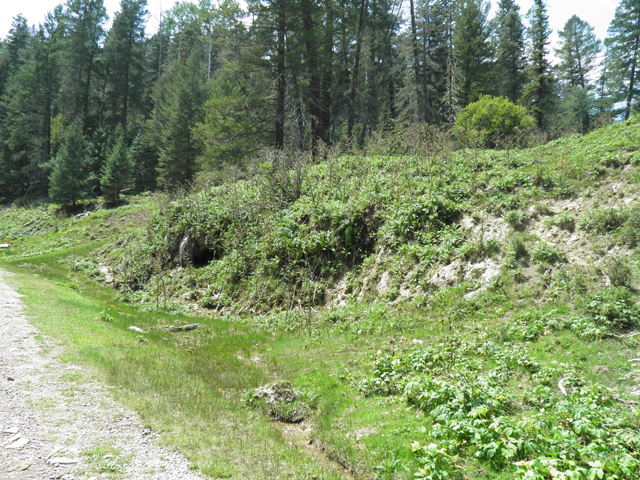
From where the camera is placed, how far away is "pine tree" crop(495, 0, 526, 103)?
38.1 meters

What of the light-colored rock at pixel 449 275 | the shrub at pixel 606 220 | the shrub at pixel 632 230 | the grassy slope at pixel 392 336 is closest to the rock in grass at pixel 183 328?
the grassy slope at pixel 392 336

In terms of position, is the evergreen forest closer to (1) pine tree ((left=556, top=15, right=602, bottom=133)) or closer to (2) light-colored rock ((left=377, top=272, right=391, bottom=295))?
(1) pine tree ((left=556, top=15, right=602, bottom=133))

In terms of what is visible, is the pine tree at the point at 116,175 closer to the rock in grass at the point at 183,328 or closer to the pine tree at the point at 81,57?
the pine tree at the point at 81,57

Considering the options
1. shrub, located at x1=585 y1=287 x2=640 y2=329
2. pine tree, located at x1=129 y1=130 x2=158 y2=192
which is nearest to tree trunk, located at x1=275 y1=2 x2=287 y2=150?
shrub, located at x1=585 y1=287 x2=640 y2=329

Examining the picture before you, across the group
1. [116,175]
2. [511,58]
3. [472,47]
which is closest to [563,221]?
[472,47]

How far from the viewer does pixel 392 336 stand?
798 centimetres

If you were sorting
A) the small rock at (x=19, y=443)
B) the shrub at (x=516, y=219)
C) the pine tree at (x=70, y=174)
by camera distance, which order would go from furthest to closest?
1. the pine tree at (x=70, y=174)
2. the shrub at (x=516, y=219)
3. the small rock at (x=19, y=443)

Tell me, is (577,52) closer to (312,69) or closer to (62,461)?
(312,69)

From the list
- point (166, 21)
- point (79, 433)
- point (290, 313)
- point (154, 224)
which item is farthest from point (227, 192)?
point (166, 21)

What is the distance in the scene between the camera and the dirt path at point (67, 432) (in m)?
4.05

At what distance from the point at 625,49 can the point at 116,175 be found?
5758cm

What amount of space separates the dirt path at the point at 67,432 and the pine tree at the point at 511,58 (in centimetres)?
4493

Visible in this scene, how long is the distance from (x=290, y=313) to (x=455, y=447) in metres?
7.48

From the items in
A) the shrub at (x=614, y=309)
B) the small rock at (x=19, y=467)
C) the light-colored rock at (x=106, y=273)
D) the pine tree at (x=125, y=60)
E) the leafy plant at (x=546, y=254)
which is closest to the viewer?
the small rock at (x=19, y=467)
